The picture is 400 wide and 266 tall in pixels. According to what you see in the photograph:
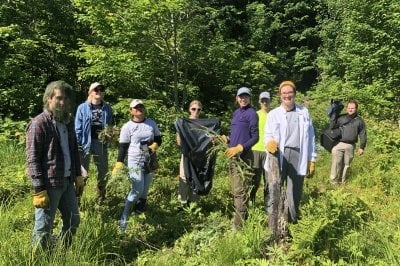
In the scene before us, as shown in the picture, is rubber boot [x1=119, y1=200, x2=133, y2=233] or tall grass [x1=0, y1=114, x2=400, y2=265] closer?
tall grass [x1=0, y1=114, x2=400, y2=265]

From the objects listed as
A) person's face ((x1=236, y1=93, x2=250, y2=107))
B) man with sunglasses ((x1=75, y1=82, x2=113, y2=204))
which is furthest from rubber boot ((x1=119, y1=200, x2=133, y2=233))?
person's face ((x1=236, y1=93, x2=250, y2=107))

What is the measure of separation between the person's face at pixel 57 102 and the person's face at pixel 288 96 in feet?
7.75

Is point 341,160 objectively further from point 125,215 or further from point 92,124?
point 92,124

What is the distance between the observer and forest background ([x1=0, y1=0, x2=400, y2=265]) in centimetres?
430

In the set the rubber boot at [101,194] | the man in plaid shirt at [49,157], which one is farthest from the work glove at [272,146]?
the rubber boot at [101,194]

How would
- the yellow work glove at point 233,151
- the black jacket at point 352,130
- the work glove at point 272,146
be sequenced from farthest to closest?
the black jacket at point 352,130 < the yellow work glove at point 233,151 < the work glove at point 272,146

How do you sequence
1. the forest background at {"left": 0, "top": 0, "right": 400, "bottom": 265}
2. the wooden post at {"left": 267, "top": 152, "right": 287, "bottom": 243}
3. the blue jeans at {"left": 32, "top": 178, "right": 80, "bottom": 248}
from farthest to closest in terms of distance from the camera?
the wooden post at {"left": 267, "top": 152, "right": 287, "bottom": 243}, the forest background at {"left": 0, "top": 0, "right": 400, "bottom": 265}, the blue jeans at {"left": 32, "top": 178, "right": 80, "bottom": 248}

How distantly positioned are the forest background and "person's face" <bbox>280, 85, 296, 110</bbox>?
109 cm

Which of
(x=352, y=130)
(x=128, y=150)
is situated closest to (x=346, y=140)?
(x=352, y=130)

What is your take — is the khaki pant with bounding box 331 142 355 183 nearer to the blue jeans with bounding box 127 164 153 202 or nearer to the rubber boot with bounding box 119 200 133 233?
the blue jeans with bounding box 127 164 153 202

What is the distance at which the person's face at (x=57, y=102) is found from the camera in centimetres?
405

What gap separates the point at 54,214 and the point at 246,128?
2.60 meters

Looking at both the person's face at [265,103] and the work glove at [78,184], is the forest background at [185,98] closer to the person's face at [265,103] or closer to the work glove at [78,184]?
the work glove at [78,184]

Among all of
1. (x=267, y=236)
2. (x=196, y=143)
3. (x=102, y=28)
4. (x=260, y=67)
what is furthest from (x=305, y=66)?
(x=267, y=236)
